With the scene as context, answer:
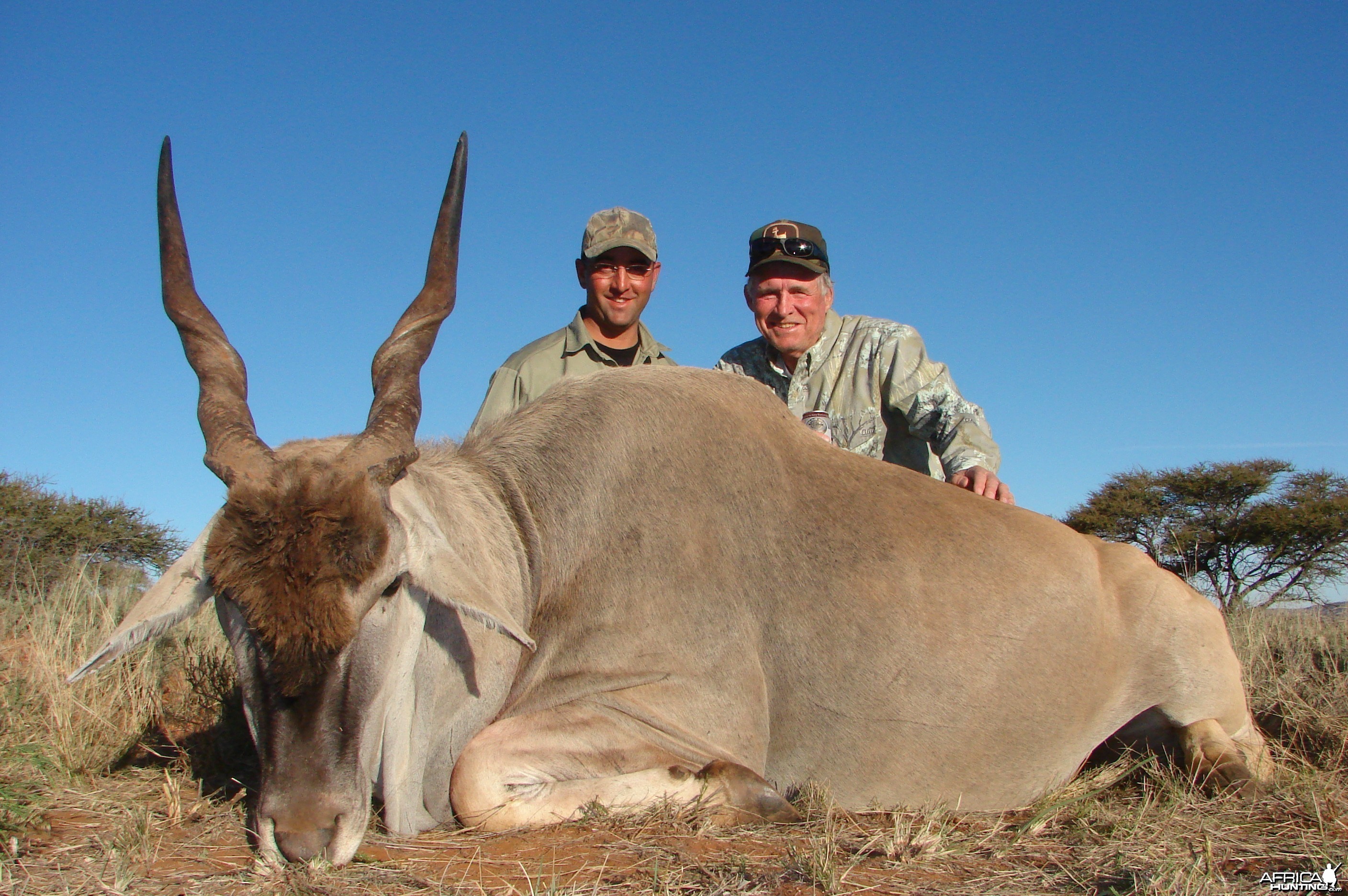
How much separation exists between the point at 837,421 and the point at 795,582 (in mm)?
2786

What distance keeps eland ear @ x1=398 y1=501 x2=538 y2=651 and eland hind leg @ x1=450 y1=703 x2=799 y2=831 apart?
48 cm

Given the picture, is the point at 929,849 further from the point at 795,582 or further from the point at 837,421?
the point at 837,421

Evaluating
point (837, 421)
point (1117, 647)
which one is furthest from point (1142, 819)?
point (837, 421)

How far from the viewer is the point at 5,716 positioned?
473 cm

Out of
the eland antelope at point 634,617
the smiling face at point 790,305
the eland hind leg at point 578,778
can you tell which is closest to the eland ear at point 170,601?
the eland antelope at point 634,617

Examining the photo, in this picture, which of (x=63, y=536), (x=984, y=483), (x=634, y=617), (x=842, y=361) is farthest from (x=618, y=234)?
(x=63, y=536)

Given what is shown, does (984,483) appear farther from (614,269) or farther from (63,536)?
(63,536)

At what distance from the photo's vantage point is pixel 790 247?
665 centimetres

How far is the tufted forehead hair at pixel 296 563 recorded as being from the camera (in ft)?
9.83

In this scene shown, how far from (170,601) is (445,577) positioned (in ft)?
2.82

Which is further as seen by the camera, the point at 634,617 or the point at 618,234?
the point at 618,234

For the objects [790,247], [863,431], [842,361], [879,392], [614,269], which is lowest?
[863,431]

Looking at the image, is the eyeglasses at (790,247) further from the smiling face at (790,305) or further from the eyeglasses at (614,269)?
the eyeglasses at (614,269)

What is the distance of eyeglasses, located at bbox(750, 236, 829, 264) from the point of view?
6645mm
